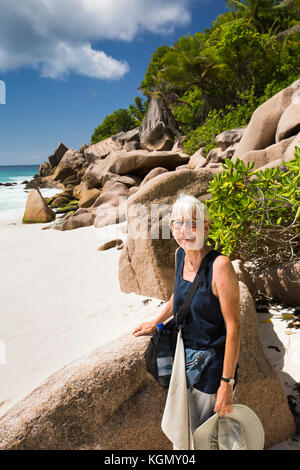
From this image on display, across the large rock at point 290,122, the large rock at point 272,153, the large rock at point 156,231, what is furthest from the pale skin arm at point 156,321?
the large rock at point 290,122

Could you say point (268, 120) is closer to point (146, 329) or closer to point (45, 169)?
point (146, 329)

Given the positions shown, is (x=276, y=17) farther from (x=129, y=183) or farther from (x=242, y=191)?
(x=242, y=191)

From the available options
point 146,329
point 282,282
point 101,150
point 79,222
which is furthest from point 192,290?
point 101,150

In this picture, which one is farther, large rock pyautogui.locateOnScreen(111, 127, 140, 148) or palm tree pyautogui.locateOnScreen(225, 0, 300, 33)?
large rock pyautogui.locateOnScreen(111, 127, 140, 148)

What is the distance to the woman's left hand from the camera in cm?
144

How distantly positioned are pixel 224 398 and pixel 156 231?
3.08 metres

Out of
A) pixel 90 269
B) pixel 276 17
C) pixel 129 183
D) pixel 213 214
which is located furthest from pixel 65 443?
pixel 276 17

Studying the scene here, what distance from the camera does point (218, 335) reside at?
1513 mm

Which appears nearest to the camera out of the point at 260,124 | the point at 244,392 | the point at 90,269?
the point at 244,392

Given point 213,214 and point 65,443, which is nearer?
point 65,443

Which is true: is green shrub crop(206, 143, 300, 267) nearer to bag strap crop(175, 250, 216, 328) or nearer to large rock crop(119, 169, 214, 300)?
large rock crop(119, 169, 214, 300)

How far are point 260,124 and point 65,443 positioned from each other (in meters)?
9.84

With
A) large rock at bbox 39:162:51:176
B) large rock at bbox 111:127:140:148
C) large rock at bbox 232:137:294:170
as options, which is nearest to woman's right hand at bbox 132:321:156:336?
large rock at bbox 232:137:294:170

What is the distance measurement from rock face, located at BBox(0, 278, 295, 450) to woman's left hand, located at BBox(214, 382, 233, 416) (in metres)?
0.53
